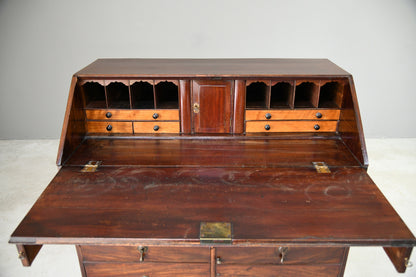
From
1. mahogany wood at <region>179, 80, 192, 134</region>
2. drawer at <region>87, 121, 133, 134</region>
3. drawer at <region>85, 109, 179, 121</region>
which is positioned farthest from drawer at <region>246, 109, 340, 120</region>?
drawer at <region>87, 121, 133, 134</region>

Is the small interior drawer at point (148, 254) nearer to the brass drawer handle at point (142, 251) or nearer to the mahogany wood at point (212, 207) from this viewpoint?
the brass drawer handle at point (142, 251)

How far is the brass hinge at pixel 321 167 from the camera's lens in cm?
183

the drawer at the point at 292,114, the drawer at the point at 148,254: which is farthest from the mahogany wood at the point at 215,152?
the drawer at the point at 148,254

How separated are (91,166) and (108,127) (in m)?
0.38

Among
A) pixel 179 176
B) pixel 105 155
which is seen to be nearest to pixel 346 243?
pixel 179 176

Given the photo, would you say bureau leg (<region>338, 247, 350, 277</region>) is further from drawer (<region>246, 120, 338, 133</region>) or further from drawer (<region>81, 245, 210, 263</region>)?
drawer (<region>246, 120, 338, 133</region>)

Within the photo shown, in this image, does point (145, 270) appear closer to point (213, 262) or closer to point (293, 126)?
point (213, 262)

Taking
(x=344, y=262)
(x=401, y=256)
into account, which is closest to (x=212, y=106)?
(x=344, y=262)

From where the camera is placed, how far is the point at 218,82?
6.79 ft

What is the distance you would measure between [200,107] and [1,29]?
267 centimetres

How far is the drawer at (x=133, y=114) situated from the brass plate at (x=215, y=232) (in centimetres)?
89

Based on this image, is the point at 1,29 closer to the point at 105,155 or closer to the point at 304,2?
the point at 105,155

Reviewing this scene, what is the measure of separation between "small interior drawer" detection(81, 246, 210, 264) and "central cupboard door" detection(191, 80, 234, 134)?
78cm

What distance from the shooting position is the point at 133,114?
2.17 metres
